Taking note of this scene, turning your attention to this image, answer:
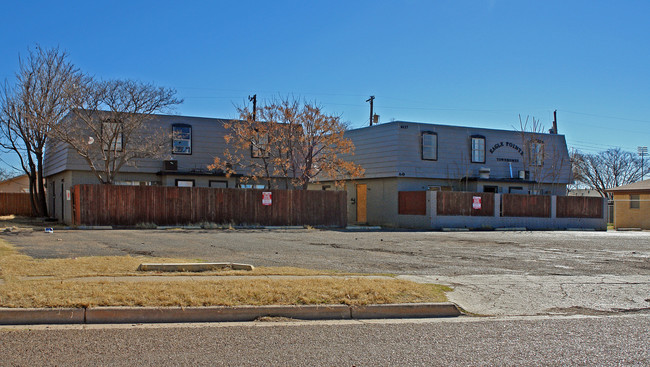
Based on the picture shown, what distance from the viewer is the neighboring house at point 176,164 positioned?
96.9 ft

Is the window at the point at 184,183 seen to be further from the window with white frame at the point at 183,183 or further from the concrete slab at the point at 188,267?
the concrete slab at the point at 188,267

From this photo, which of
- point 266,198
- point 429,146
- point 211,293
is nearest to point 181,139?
point 266,198

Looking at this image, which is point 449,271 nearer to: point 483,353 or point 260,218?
point 483,353

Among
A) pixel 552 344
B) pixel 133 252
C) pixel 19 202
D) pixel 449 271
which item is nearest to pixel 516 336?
pixel 552 344

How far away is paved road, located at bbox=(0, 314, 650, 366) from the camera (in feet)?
19.1

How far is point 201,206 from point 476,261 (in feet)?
51.6

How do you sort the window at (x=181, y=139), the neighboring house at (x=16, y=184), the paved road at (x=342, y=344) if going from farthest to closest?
1. the neighboring house at (x=16, y=184)
2. the window at (x=181, y=139)
3. the paved road at (x=342, y=344)

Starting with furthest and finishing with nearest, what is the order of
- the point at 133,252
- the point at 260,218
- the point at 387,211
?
the point at 387,211
the point at 260,218
the point at 133,252

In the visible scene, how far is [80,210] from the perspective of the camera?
2433 centimetres

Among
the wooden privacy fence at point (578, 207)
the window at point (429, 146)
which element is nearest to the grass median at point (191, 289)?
the window at point (429, 146)

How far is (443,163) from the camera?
33.3 metres

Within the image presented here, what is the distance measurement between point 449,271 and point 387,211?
20593mm

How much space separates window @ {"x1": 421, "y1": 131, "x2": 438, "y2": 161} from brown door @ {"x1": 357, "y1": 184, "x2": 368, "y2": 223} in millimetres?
4237

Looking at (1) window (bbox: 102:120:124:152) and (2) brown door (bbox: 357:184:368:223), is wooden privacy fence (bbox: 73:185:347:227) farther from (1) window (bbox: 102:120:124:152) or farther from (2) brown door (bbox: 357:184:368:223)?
(2) brown door (bbox: 357:184:368:223)
